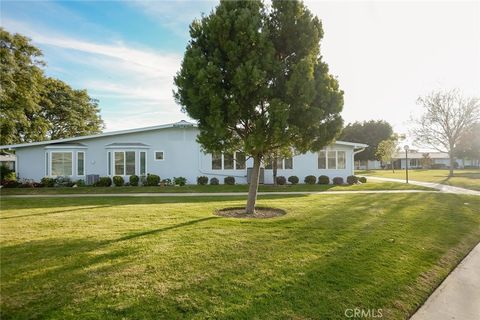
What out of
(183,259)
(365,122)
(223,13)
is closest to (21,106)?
(223,13)

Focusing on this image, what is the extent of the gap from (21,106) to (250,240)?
72.3 ft

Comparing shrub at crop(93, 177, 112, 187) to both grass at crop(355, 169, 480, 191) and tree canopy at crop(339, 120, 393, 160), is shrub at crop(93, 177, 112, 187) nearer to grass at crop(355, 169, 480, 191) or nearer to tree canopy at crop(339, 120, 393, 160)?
grass at crop(355, 169, 480, 191)

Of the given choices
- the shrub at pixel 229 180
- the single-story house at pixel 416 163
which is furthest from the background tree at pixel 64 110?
the single-story house at pixel 416 163

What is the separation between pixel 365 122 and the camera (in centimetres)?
5691

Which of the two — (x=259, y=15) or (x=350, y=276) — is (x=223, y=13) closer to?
(x=259, y=15)

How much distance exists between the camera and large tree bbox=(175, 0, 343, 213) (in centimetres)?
771

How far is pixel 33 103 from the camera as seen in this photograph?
20.8 m

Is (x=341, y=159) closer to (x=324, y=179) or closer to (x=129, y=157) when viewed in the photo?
(x=324, y=179)

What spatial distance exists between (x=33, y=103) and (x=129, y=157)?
845 cm

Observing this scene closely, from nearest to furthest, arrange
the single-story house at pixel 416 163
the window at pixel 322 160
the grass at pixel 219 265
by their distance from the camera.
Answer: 1. the grass at pixel 219 265
2. the window at pixel 322 160
3. the single-story house at pixel 416 163

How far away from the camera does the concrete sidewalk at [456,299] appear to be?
373cm

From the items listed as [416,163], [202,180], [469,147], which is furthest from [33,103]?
[416,163]

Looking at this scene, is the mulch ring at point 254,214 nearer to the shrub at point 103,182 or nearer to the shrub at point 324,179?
the shrub at point 103,182

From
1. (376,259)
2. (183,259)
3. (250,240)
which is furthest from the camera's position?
(250,240)
